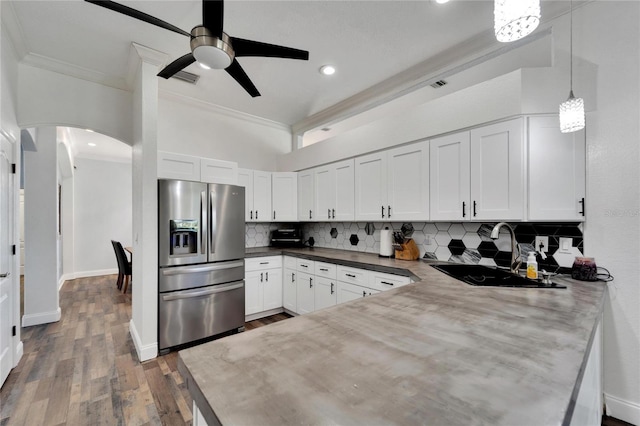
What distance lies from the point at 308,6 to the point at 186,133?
2470mm

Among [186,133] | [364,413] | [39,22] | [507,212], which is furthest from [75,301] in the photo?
[507,212]

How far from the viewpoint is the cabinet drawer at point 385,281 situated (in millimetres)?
2513

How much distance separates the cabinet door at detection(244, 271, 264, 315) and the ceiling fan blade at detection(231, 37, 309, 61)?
2562 mm

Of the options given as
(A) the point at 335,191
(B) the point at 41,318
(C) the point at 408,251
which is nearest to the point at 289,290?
(A) the point at 335,191

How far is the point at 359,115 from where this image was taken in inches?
163

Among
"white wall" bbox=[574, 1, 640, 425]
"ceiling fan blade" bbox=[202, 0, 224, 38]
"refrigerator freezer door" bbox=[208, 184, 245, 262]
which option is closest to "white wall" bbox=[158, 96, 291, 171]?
"refrigerator freezer door" bbox=[208, 184, 245, 262]

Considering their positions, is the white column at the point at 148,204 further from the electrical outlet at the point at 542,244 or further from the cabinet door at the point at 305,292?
the electrical outlet at the point at 542,244

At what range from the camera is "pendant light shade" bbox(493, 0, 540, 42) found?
0.99 meters

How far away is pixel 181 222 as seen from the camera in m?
2.89

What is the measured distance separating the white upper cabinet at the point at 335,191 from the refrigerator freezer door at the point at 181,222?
1.55 m

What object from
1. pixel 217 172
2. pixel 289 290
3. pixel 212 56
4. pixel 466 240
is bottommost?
pixel 289 290

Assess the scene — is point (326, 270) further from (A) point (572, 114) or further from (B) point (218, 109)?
(B) point (218, 109)

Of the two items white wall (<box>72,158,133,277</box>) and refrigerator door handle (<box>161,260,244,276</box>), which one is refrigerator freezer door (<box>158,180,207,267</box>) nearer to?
refrigerator door handle (<box>161,260,244,276</box>)

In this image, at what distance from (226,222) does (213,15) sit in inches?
85.2
